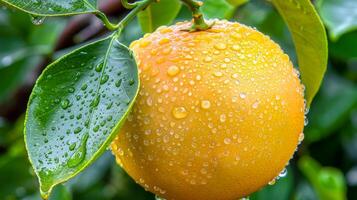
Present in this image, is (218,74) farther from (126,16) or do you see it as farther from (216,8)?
(216,8)

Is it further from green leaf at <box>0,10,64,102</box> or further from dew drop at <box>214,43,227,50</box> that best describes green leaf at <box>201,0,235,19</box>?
green leaf at <box>0,10,64,102</box>

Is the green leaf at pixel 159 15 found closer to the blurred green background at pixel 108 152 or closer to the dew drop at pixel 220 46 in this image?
the dew drop at pixel 220 46

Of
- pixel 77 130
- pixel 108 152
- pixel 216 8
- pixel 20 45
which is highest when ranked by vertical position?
pixel 77 130

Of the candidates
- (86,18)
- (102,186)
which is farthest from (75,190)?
(86,18)

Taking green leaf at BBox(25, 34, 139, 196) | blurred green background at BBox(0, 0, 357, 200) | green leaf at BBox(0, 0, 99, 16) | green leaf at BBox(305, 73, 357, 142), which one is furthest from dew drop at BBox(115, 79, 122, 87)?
green leaf at BBox(305, 73, 357, 142)

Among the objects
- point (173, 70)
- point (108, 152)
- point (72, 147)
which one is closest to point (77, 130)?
point (72, 147)

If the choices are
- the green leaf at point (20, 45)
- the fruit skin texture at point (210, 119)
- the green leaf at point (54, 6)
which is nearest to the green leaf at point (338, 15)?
the fruit skin texture at point (210, 119)
